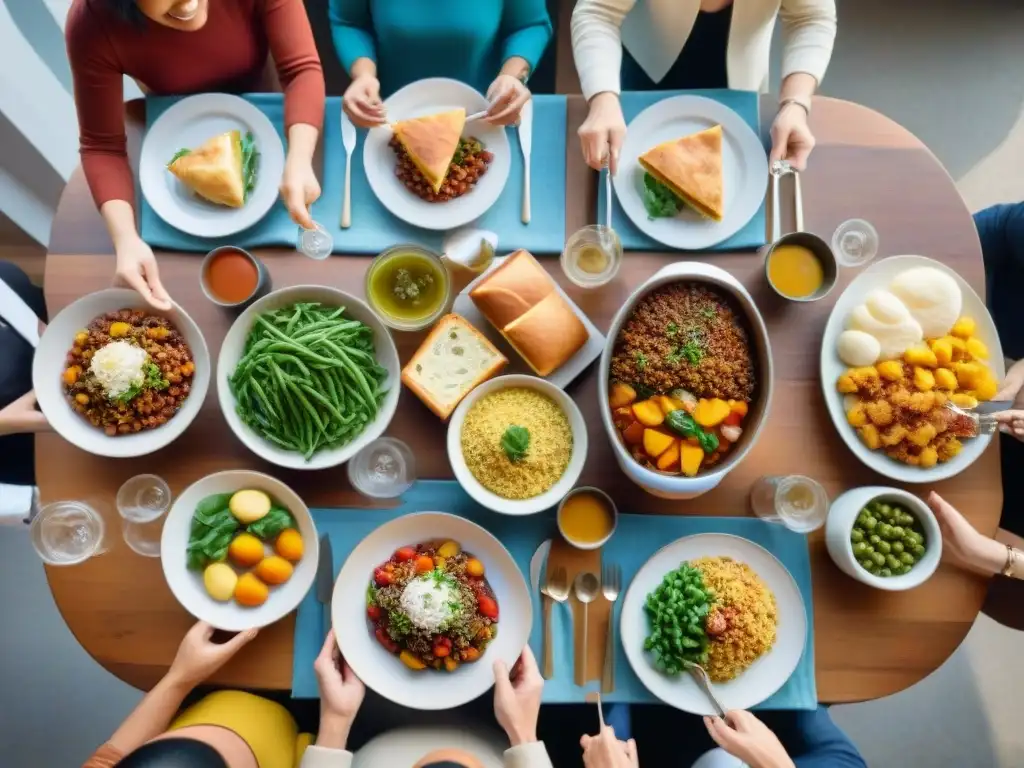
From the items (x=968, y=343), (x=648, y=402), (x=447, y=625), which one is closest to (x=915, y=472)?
(x=968, y=343)

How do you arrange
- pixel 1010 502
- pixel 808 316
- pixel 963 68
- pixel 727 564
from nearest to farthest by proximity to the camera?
1. pixel 727 564
2. pixel 808 316
3. pixel 1010 502
4. pixel 963 68

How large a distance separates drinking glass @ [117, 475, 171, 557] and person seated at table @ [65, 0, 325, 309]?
1.30ft

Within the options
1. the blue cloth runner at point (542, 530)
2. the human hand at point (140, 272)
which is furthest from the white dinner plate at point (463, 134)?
the blue cloth runner at point (542, 530)

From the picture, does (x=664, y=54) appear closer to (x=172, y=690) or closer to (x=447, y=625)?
(x=447, y=625)

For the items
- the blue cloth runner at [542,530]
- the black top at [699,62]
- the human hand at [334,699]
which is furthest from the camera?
the black top at [699,62]

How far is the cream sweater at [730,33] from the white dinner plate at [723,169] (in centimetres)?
14

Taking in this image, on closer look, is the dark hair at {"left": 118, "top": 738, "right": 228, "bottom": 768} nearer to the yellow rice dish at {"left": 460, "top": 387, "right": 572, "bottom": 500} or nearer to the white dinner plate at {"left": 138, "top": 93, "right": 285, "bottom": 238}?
the yellow rice dish at {"left": 460, "top": 387, "right": 572, "bottom": 500}

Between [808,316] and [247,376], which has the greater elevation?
[808,316]

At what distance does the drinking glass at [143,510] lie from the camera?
1440mm

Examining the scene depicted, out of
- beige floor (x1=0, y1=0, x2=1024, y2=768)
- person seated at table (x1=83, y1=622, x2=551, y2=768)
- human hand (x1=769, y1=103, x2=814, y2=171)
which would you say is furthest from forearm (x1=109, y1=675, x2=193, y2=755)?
human hand (x1=769, y1=103, x2=814, y2=171)

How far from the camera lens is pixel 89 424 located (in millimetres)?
1421

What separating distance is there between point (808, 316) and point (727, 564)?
60cm

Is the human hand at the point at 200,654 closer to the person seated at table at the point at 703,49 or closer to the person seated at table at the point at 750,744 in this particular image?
the person seated at table at the point at 750,744

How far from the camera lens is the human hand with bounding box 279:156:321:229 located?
1486 mm
